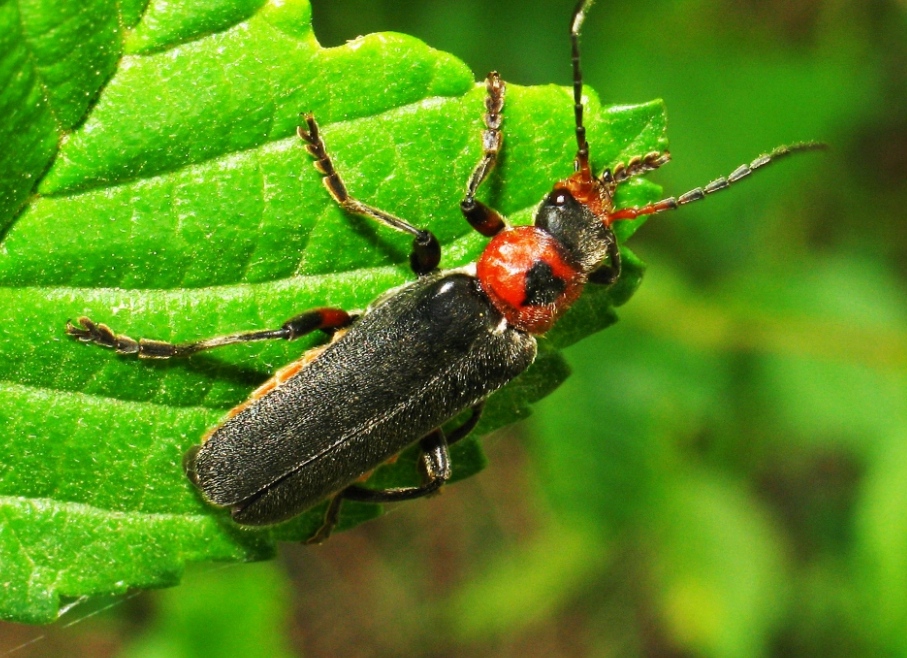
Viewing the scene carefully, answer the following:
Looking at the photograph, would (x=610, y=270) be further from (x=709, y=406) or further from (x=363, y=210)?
(x=709, y=406)

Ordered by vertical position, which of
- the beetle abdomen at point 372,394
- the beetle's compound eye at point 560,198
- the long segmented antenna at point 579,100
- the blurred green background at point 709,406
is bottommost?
the blurred green background at point 709,406

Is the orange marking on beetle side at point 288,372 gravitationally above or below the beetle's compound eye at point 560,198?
below

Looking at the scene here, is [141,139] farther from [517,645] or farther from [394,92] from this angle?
[517,645]

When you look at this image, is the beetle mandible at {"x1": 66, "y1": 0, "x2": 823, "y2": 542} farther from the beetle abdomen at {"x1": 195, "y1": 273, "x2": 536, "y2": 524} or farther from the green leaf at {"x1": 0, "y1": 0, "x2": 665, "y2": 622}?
the green leaf at {"x1": 0, "y1": 0, "x2": 665, "y2": 622}

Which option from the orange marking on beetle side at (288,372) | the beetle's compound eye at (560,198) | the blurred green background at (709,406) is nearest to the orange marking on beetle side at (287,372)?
the orange marking on beetle side at (288,372)

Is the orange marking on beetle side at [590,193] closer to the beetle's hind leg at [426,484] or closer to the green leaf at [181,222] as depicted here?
the green leaf at [181,222]

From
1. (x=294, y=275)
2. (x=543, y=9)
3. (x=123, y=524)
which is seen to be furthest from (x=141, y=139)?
(x=543, y=9)

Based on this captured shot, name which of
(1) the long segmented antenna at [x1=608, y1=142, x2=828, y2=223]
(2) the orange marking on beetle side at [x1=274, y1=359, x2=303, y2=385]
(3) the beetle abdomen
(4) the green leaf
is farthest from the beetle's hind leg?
(1) the long segmented antenna at [x1=608, y1=142, x2=828, y2=223]
